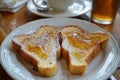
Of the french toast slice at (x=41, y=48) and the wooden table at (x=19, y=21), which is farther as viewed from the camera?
the wooden table at (x=19, y=21)

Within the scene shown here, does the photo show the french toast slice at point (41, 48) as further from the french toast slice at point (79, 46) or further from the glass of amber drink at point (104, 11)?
the glass of amber drink at point (104, 11)

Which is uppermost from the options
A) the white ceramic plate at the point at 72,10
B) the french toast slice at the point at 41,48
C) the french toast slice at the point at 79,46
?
the french toast slice at the point at 41,48

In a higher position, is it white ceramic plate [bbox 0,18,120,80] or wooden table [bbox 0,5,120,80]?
white ceramic plate [bbox 0,18,120,80]

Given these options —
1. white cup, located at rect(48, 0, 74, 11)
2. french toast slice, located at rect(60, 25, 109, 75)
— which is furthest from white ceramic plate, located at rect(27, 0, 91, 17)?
french toast slice, located at rect(60, 25, 109, 75)

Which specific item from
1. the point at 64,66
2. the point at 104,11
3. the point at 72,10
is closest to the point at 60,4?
the point at 72,10

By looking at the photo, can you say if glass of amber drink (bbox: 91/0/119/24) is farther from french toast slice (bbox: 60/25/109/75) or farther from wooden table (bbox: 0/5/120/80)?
french toast slice (bbox: 60/25/109/75)

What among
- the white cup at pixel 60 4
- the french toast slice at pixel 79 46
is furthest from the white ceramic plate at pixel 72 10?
the french toast slice at pixel 79 46

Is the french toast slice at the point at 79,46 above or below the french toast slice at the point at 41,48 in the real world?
below
